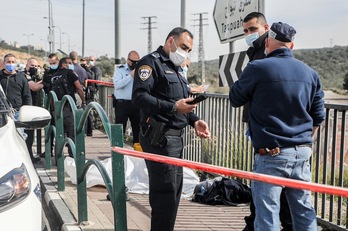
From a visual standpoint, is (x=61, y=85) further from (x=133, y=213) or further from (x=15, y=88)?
(x=133, y=213)

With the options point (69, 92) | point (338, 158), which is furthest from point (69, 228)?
point (69, 92)

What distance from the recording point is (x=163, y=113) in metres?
3.59

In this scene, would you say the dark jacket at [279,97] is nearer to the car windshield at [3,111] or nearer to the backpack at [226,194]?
the car windshield at [3,111]

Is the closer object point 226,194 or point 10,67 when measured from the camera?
point 226,194

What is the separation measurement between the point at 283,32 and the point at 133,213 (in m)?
2.78

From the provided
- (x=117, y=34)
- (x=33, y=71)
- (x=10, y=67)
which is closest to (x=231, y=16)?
(x=10, y=67)

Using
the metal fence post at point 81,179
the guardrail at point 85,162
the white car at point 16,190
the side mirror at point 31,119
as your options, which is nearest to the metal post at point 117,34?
the guardrail at point 85,162

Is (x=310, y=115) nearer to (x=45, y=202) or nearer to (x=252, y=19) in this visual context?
(x=252, y=19)

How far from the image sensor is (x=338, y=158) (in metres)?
4.49

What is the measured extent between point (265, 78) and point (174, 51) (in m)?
0.89

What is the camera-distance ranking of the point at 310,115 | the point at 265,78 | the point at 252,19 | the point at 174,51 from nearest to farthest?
the point at 265,78
the point at 310,115
the point at 174,51
the point at 252,19

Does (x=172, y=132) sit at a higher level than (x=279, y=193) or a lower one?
higher

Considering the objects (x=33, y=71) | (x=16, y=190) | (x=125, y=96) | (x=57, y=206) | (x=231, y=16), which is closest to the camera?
(x=16, y=190)

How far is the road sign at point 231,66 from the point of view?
5.17 metres
